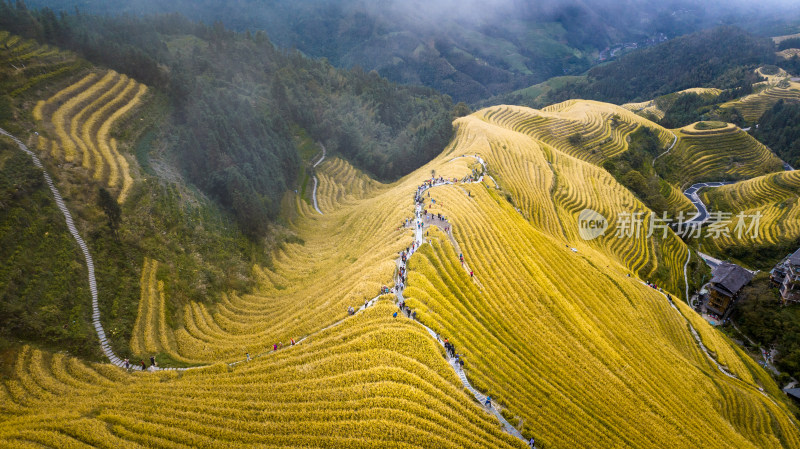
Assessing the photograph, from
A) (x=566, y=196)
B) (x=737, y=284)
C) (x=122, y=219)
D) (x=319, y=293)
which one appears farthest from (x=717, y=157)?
(x=122, y=219)

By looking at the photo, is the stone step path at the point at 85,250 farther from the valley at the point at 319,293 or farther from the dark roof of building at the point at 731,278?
the dark roof of building at the point at 731,278

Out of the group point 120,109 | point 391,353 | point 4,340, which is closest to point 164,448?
point 391,353

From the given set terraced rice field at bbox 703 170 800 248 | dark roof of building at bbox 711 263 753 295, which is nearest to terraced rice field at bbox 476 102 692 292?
dark roof of building at bbox 711 263 753 295

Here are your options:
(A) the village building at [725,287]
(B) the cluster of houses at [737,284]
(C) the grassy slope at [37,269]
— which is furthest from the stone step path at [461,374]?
(B) the cluster of houses at [737,284]

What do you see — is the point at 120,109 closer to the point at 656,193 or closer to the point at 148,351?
the point at 148,351

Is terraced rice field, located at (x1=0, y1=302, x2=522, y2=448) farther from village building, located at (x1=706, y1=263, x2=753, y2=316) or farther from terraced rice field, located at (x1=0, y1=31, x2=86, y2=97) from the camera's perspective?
village building, located at (x1=706, y1=263, x2=753, y2=316)
